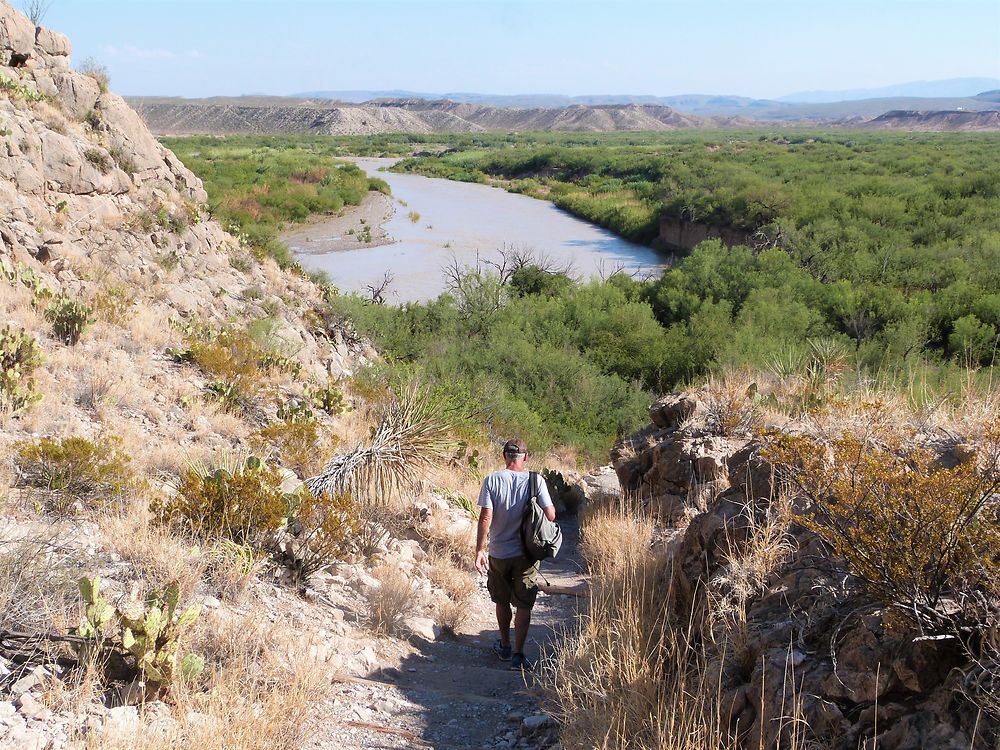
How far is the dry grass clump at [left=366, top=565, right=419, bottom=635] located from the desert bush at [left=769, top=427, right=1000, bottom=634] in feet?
9.85

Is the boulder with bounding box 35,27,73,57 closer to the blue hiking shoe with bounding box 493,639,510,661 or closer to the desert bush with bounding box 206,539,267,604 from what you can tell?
the desert bush with bounding box 206,539,267,604

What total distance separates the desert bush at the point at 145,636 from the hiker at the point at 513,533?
2069mm

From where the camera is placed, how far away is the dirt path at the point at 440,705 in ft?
12.3

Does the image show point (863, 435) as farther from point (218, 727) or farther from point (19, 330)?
point (19, 330)

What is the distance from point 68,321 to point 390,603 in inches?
242

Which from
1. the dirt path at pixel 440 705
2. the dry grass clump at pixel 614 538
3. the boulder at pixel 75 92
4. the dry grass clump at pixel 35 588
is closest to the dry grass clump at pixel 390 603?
the dirt path at pixel 440 705

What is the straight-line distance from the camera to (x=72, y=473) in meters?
5.59

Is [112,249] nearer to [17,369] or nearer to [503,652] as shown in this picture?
[17,369]

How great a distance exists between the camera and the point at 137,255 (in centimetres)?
1291

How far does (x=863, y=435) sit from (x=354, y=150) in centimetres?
10446

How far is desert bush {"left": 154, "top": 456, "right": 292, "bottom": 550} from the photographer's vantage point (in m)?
5.30

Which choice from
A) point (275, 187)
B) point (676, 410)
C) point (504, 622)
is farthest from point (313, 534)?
point (275, 187)

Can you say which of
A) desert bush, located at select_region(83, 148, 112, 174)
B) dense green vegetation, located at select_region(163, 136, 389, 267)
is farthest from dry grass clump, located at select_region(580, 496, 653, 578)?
dense green vegetation, located at select_region(163, 136, 389, 267)

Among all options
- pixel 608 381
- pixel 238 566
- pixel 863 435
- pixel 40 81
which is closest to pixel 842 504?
pixel 863 435
